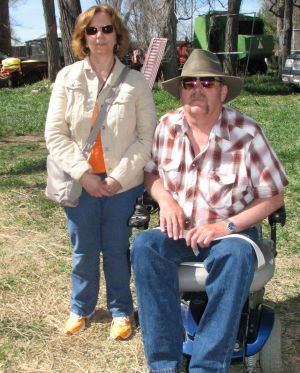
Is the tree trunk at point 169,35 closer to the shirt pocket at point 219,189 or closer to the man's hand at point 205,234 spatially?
the shirt pocket at point 219,189

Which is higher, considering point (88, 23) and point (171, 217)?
point (88, 23)

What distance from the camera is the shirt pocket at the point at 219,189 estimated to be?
109 inches

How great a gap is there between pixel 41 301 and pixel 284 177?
6.08 feet

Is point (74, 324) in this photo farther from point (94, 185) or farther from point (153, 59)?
point (153, 59)

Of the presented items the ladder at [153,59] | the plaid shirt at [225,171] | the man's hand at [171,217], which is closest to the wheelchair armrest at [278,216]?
the plaid shirt at [225,171]

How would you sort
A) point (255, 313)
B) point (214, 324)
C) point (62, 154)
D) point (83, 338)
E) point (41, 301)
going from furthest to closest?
point (41, 301) → point (83, 338) → point (62, 154) → point (255, 313) → point (214, 324)

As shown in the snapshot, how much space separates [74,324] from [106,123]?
1.23m

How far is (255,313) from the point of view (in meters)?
2.77

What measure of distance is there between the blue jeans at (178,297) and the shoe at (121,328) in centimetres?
61

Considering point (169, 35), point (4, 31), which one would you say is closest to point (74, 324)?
point (169, 35)

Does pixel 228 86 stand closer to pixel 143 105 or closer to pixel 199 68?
pixel 199 68

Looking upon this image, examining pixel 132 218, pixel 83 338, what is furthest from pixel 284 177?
pixel 83 338

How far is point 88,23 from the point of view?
2.93 metres

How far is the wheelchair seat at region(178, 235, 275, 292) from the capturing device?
2.64 metres
